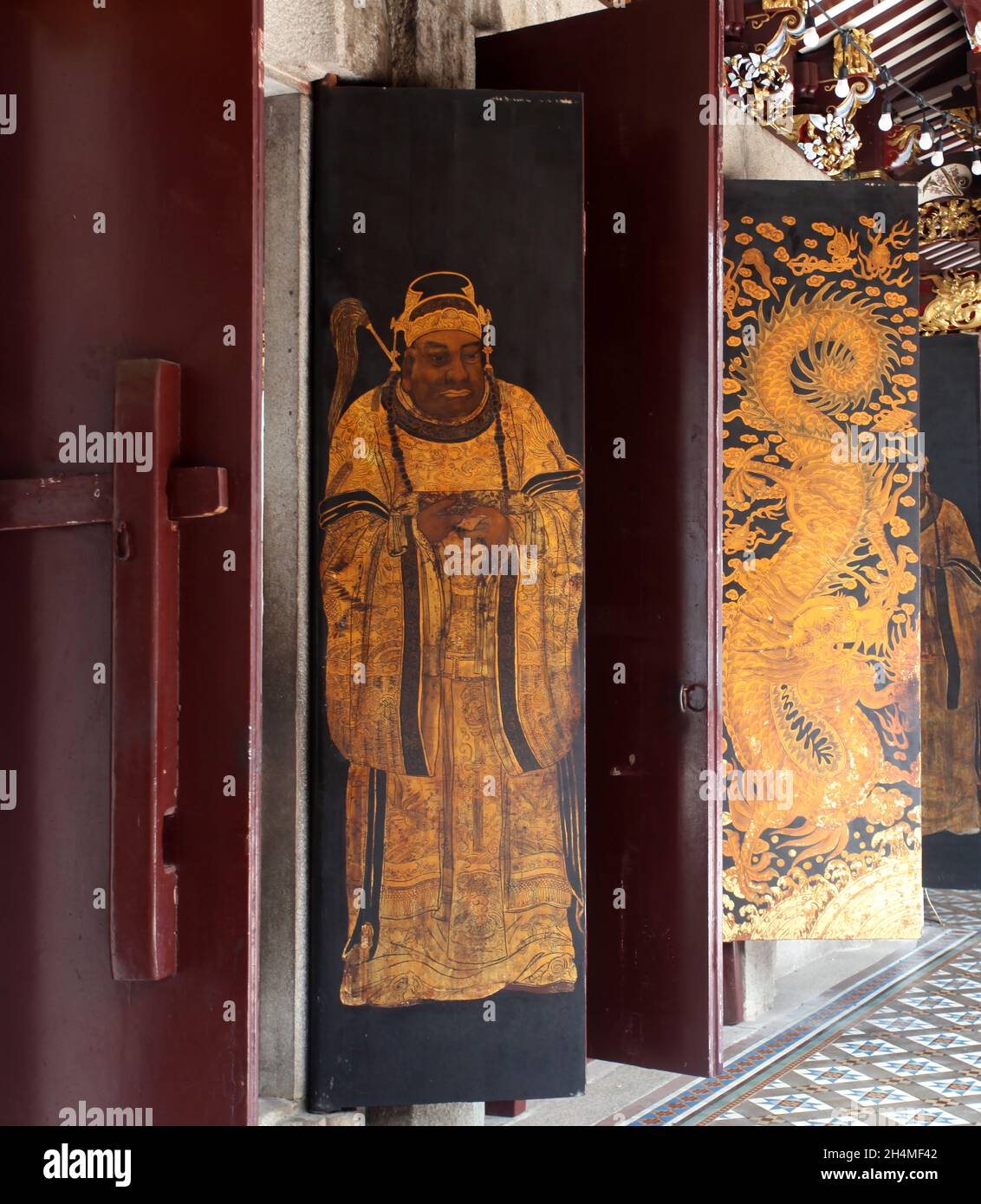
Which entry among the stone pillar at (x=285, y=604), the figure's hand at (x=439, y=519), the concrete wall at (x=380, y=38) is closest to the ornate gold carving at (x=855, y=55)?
the concrete wall at (x=380, y=38)

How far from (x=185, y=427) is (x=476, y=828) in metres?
1.12

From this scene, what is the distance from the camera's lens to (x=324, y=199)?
2248 mm

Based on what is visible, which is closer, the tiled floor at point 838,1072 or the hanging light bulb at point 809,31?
the tiled floor at point 838,1072

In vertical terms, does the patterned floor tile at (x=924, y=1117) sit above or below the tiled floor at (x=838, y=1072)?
above

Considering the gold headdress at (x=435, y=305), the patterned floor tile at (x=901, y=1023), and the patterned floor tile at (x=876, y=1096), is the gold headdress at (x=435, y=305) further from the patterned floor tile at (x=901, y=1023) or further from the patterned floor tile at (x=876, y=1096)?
the patterned floor tile at (x=901, y=1023)

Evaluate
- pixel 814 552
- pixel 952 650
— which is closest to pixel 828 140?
pixel 814 552

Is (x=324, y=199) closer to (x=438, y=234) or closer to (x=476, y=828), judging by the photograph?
(x=438, y=234)

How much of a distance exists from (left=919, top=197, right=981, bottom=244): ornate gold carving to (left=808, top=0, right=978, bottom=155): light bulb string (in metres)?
0.91

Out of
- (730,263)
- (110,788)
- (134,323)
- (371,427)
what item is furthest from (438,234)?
(730,263)

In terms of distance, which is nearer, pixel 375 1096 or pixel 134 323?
pixel 134 323

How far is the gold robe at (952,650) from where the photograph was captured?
6.64m

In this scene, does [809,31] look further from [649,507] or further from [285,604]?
[285,604]

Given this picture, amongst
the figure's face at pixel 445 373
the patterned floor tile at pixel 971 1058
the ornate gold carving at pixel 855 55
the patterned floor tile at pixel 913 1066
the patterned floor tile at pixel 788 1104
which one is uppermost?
the ornate gold carving at pixel 855 55

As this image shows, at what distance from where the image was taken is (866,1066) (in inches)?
157
